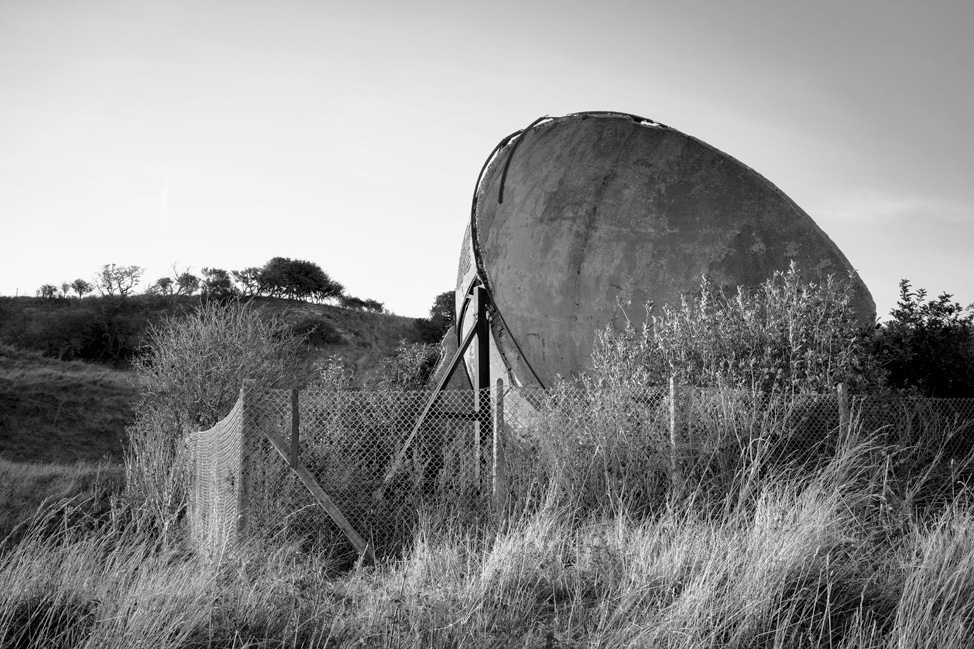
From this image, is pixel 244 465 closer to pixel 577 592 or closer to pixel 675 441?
pixel 577 592

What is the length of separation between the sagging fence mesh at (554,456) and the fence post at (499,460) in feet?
0.03

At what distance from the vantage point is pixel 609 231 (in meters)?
9.66

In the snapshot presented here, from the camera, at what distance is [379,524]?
21.6ft

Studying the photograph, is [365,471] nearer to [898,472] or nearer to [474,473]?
[474,473]

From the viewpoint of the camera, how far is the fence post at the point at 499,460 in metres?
6.28

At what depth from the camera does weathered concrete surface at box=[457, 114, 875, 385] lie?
28.9ft

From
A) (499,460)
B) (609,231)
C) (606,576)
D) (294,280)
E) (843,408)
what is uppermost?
(294,280)

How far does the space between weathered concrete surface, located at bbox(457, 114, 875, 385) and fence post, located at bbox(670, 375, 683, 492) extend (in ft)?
8.37

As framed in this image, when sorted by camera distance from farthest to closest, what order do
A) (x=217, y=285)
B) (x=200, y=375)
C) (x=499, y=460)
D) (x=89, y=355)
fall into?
(x=217, y=285)
(x=89, y=355)
(x=200, y=375)
(x=499, y=460)

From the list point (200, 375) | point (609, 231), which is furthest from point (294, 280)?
point (609, 231)

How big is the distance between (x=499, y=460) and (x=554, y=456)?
1.55ft

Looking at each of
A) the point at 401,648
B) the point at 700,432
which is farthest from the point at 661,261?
the point at 401,648

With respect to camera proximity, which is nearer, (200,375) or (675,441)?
(675,441)

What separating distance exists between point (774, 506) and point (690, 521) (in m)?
0.54
